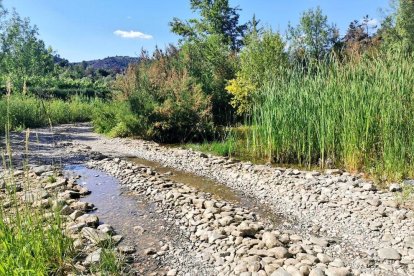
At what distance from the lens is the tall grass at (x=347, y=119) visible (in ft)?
16.8

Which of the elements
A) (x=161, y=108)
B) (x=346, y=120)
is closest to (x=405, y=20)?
(x=161, y=108)

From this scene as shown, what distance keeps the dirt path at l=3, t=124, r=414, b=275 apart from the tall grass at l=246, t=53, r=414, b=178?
1.76ft

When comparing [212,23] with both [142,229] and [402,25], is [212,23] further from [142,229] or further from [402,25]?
[142,229]

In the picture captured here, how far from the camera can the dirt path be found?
302 centimetres

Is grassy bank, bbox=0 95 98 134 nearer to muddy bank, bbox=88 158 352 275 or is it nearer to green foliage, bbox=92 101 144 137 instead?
green foliage, bbox=92 101 144 137

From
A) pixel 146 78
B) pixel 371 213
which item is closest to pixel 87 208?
pixel 371 213

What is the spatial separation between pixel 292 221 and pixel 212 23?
73.8 ft

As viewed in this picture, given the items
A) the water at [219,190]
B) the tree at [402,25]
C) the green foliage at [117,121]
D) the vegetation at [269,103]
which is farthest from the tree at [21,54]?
the tree at [402,25]

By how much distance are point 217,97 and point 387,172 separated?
719 centimetres

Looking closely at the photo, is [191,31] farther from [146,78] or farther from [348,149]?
[348,149]

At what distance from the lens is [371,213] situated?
4109 mm

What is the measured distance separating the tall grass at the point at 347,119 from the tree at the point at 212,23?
1783 cm

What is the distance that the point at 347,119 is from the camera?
5.63 m

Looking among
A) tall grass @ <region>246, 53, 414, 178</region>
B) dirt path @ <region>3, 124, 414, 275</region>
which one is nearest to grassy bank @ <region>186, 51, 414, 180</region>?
tall grass @ <region>246, 53, 414, 178</region>
